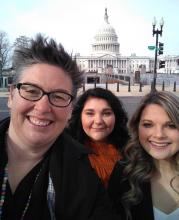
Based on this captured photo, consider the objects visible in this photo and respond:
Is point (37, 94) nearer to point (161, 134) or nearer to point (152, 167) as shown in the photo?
point (161, 134)

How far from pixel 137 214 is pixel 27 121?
1117 mm

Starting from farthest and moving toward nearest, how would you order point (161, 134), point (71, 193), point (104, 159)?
1. point (104, 159)
2. point (161, 134)
3. point (71, 193)

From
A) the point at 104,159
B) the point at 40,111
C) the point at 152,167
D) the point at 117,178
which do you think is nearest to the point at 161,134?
the point at 152,167

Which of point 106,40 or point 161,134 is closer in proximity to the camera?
point 161,134

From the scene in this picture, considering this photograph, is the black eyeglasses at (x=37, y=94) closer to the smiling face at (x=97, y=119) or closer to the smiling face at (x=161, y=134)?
the smiling face at (x=161, y=134)

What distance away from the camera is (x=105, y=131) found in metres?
3.47

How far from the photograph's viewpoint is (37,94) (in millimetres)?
1980

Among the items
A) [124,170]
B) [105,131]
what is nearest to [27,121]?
[124,170]

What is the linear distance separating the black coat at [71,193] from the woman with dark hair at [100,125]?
4.14 feet

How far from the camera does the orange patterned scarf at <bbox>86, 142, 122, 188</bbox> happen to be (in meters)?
3.11

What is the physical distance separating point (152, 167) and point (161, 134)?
0.31 meters

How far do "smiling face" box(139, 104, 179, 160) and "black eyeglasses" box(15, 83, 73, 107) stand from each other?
91cm

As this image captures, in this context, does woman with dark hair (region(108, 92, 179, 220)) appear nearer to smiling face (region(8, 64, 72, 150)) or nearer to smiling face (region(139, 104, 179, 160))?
smiling face (region(139, 104, 179, 160))

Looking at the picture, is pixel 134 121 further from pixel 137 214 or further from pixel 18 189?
pixel 18 189
